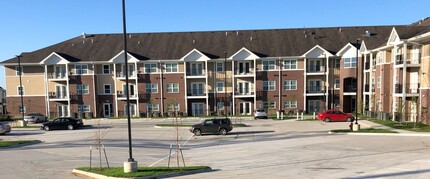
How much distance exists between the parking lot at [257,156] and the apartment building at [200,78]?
2140cm

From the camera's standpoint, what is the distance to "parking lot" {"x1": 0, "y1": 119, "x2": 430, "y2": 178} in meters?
12.8

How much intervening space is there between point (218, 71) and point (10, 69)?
32.4 metres

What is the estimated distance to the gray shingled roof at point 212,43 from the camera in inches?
1889

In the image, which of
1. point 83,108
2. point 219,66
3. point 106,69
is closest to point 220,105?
point 219,66

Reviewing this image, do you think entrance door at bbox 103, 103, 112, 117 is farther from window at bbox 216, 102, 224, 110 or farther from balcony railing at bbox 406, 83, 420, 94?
balcony railing at bbox 406, 83, 420, 94

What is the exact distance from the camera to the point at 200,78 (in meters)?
47.0

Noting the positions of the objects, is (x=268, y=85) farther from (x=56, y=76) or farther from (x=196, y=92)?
(x=56, y=76)

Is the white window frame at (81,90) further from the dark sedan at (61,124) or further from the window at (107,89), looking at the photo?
the dark sedan at (61,124)

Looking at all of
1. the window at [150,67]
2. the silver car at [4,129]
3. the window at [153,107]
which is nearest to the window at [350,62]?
the window at [150,67]

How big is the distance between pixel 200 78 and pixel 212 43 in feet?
23.2

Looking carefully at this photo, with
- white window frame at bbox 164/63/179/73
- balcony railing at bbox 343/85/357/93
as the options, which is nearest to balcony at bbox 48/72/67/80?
white window frame at bbox 164/63/179/73

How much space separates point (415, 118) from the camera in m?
30.0

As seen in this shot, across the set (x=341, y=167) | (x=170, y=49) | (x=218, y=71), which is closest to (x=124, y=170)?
(x=341, y=167)

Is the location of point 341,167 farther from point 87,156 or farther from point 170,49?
point 170,49
